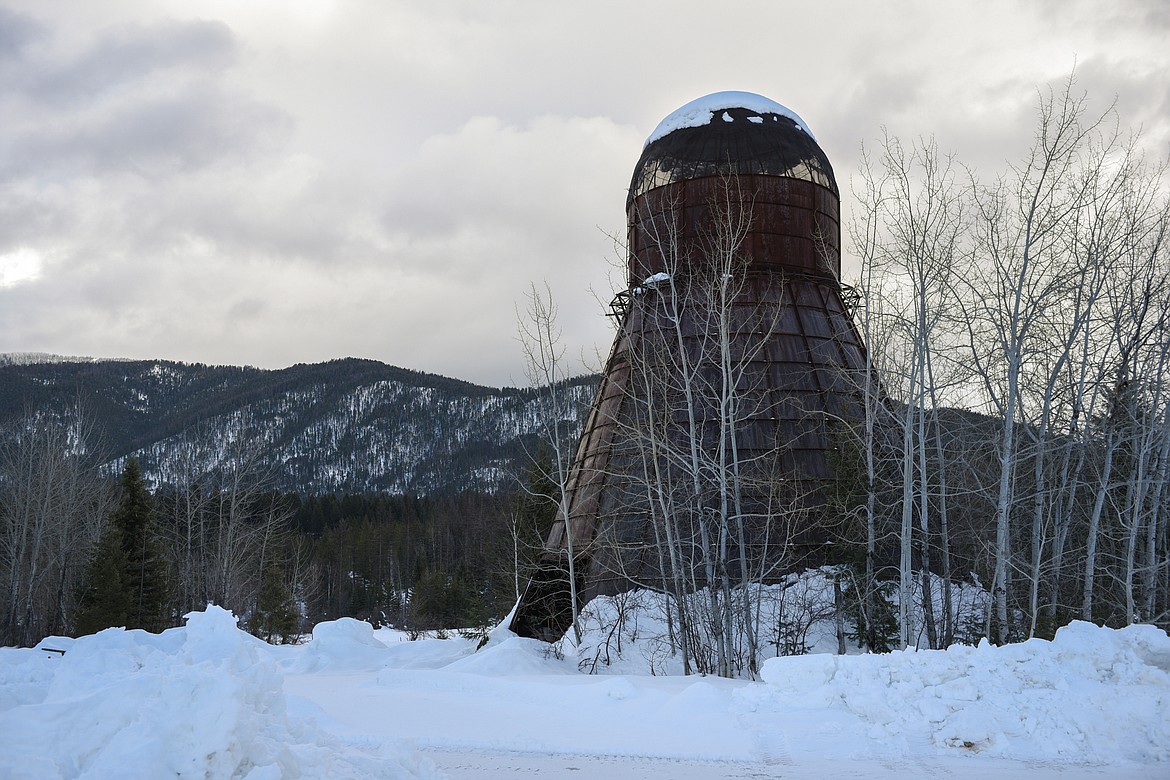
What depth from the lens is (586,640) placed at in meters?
14.6

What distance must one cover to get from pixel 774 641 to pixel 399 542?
62.2 meters

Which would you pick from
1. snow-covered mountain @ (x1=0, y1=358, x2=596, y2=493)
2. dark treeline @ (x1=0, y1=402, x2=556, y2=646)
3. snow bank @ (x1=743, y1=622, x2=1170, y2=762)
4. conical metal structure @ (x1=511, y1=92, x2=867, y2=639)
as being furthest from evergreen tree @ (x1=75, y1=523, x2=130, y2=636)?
snow-covered mountain @ (x1=0, y1=358, x2=596, y2=493)

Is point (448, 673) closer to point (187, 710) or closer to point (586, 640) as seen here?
point (586, 640)

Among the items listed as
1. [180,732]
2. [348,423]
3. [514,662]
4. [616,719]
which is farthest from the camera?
[348,423]

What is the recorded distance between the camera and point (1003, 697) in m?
7.46

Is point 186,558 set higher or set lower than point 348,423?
lower

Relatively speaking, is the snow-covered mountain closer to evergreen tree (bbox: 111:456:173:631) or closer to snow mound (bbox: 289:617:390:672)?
evergreen tree (bbox: 111:456:173:631)

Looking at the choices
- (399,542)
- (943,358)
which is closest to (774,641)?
(943,358)

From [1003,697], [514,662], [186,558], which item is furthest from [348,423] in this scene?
[1003,697]

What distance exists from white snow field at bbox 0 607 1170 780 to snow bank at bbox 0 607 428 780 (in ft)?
0.04

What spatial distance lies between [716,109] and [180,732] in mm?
17584

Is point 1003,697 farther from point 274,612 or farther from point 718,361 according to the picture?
point 274,612

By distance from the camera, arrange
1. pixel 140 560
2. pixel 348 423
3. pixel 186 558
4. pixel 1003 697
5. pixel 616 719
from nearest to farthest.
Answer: pixel 1003 697 < pixel 616 719 < pixel 140 560 < pixel 186 558 < pixel 348 423

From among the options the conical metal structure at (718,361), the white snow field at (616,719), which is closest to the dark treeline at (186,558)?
the conical metal structure at (718,361)
